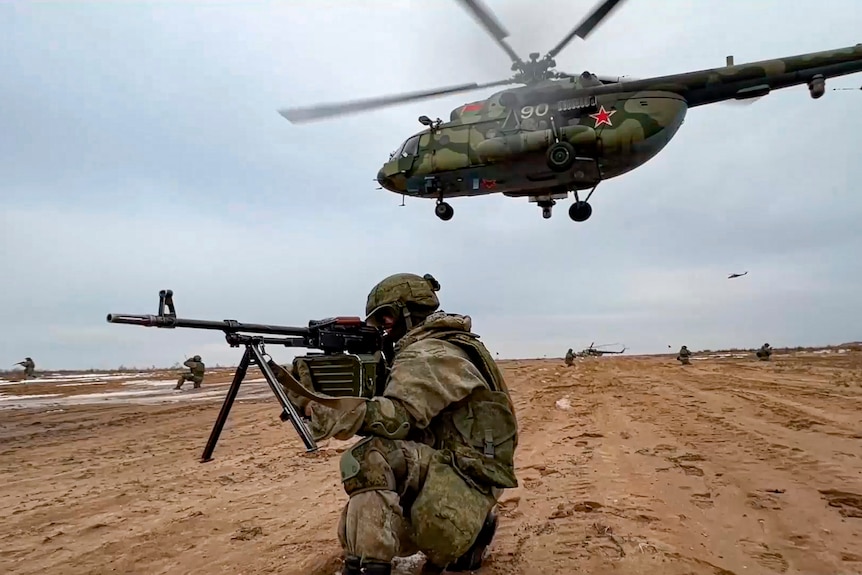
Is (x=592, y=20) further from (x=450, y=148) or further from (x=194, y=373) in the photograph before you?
(x=194, y=373)

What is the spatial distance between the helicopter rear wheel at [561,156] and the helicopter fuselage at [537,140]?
0.12 m

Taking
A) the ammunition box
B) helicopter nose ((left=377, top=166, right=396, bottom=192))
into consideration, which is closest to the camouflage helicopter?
helicopter nose ((left=377, top=166, right=396, bottom=192))

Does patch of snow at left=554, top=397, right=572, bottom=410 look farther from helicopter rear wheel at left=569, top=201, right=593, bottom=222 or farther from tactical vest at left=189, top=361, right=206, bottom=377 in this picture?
tactical vest at left=189, top=361, right=206, bottom=377

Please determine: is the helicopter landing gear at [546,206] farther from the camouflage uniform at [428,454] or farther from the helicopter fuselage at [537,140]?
the camouflage uniform at [428,454]

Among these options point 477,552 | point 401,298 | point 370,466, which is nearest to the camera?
point 370,466

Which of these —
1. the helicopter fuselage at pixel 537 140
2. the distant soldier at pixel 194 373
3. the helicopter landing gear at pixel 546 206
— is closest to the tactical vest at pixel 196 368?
the distant soldier at pixel 194 373

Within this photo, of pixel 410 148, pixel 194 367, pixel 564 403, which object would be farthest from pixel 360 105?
pixel 194 367

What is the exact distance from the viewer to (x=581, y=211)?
41.7 feet

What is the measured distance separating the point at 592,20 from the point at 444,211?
17.3 ft

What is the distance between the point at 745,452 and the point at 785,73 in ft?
28.0

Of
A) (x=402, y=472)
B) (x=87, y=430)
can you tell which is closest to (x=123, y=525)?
(x=402, y=472)

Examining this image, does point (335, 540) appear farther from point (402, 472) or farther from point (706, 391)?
point (706, 391)

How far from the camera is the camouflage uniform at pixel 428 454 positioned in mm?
2461

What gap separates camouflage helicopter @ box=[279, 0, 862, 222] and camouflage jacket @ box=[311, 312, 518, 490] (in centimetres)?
908
